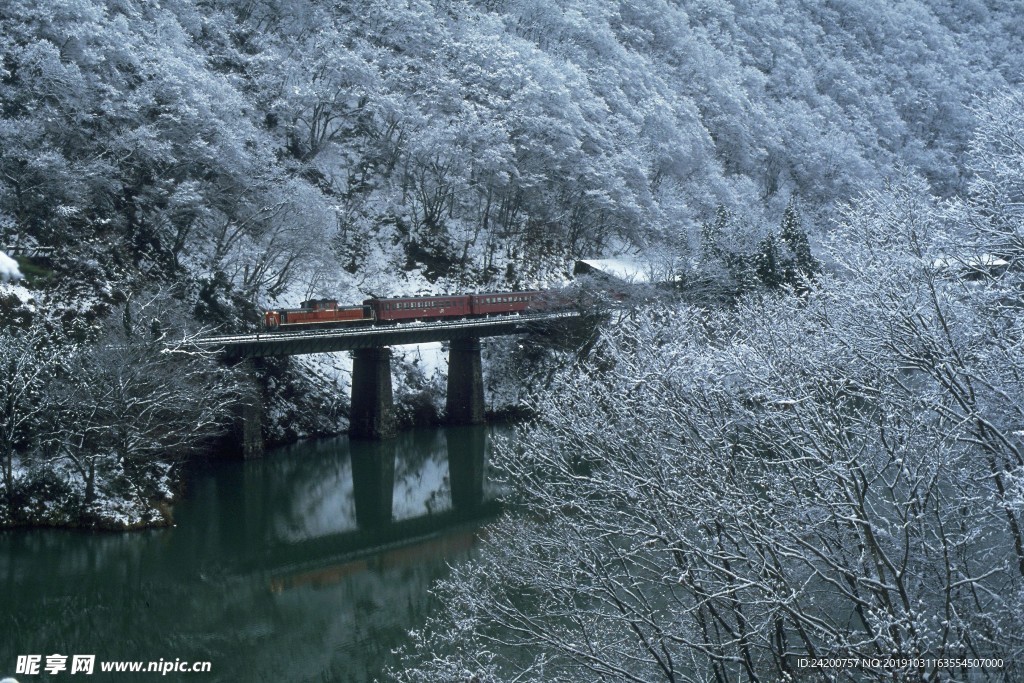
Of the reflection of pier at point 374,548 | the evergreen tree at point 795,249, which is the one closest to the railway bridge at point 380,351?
the reflection of pier at point 374,548

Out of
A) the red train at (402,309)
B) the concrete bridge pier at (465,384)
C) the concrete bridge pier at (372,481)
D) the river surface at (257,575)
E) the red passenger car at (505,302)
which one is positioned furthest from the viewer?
the red passenger car at (505,302)

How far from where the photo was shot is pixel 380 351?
32.1 meters

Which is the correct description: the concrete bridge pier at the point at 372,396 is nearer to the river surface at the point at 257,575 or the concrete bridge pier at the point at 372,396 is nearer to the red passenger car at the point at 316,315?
the red passenger car at the point at 316,315

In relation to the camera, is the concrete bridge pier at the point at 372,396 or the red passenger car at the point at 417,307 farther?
the red passenger car at the point at 417,307

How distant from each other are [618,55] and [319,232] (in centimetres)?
2863

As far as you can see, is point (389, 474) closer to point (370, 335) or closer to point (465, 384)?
point (370, 335)

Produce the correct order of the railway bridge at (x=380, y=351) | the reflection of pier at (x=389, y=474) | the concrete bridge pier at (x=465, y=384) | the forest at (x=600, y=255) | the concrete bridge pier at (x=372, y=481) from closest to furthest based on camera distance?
the forest at (x=600, y=255), the concrete bridge pier at (x=372, y=481), the reflection of pier at (x=389, y=474), the railway bridge at (x=380, y=351), the concrete bridge pier at (x=465, y=384)

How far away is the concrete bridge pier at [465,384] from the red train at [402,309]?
1.73 metres

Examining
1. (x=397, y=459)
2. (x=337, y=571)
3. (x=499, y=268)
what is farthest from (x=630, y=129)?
(x=337, y=571)

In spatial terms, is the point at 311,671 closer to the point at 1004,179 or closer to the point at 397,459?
the point at 1004,179

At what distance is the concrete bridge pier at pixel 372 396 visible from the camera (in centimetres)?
3209

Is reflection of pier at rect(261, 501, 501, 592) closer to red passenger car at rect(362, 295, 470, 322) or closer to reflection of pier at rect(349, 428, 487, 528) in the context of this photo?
reflection of pier at rect(349, 428, 487, 528)

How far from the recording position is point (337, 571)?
19641 millimetres

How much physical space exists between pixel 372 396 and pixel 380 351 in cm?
166
